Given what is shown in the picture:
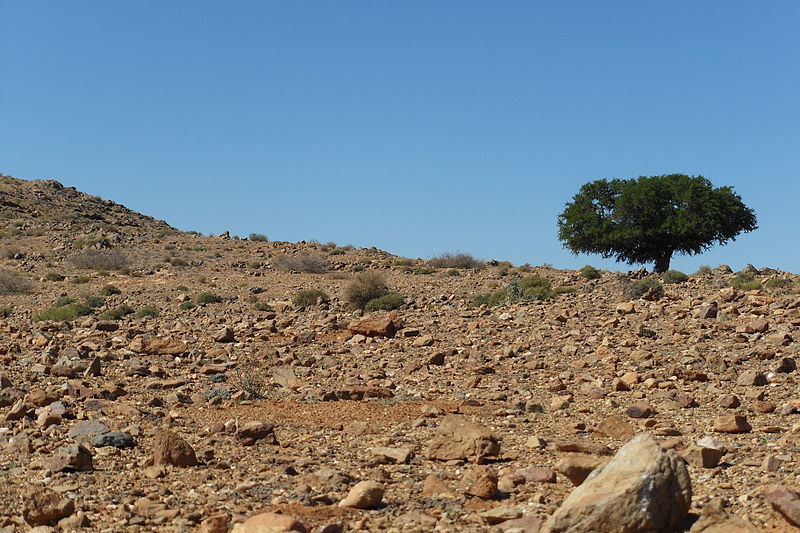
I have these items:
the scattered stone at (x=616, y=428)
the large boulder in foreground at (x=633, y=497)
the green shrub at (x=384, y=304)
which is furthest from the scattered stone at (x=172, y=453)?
the green shrub at (x=384, y=304)

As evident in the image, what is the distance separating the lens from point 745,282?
66.6 feet

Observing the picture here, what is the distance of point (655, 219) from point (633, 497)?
34.0 metres

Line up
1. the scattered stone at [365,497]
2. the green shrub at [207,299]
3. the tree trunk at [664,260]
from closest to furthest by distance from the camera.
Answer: the scattered stone at [365,497]
the green shrub at [207,299]
the tree trunk at [664,260]

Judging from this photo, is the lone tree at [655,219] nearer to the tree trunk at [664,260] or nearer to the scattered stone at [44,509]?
the tree trunk at [664,260]

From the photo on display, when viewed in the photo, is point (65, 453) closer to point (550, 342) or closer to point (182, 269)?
point (550, 342)

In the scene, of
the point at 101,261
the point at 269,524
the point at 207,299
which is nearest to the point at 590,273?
the point at 207,299

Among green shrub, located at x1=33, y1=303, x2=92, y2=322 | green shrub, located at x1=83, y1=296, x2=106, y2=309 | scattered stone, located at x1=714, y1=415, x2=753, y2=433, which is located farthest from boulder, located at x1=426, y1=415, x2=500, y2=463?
green shrub, located at x1=83, y1=296, x2=106, y2=309

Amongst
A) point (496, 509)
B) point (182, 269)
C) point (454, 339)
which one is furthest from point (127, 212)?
point (496, 509)

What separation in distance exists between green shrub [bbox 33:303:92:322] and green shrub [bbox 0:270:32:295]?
6.83 m

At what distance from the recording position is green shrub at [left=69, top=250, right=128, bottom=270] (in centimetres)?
3738

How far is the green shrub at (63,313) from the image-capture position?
22.3 m

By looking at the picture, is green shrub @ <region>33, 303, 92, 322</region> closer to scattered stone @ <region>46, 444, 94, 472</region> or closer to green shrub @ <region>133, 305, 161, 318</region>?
green shrub @ <region>133, 305, 161, 318</region>

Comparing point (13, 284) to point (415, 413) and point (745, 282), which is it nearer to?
point (415, 413)

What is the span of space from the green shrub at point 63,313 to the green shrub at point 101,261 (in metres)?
14.1
